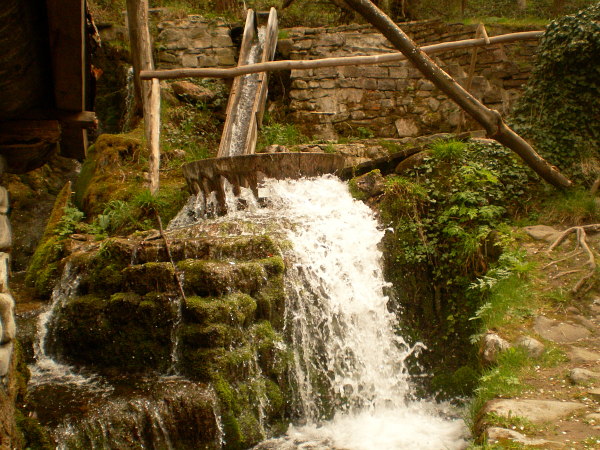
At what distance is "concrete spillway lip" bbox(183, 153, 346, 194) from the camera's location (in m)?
6.17

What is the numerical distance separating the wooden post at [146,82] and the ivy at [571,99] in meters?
4.85

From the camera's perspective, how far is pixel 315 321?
15.3 ft

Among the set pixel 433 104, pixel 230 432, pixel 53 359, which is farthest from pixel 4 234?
pixel 433 104

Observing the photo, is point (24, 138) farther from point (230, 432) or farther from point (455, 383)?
point (455, 383)

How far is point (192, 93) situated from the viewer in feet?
32.4

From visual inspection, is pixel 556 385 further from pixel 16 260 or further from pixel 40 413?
pixel 16 260

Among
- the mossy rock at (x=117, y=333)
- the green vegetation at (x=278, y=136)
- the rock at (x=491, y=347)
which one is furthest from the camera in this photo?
the green vegetation at (x=278, y=136)

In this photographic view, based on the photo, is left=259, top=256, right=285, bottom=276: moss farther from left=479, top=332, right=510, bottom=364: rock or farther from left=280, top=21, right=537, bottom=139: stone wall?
left=280, top=21, right=537, bottom=139: stone wall

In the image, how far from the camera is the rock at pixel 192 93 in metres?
9.87

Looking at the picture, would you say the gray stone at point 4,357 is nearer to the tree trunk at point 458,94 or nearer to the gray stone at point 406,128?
the tree trunk at point 458,94

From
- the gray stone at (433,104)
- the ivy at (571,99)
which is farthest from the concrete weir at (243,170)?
the gray stone at (433,104)

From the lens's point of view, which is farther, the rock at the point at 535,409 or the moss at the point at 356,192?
the moss at the point at 356,192

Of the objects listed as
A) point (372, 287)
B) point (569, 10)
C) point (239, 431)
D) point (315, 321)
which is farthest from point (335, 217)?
point (569, 10)

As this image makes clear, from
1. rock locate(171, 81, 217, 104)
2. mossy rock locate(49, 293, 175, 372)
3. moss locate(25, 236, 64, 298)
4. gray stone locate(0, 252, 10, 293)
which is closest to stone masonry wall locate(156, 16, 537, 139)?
rock locate(171, 81, 217, 104)
